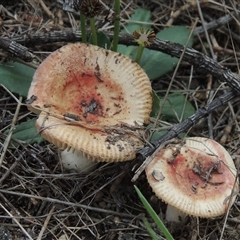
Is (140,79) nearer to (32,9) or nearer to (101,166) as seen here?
(101,166)

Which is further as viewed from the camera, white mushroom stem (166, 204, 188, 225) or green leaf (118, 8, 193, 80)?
green leaf (118, 8, 193, 80)

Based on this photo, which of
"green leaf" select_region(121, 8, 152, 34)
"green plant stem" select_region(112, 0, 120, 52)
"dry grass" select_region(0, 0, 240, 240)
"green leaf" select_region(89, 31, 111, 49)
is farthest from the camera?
"green leaf" select_region(121, 8, 152, 34)

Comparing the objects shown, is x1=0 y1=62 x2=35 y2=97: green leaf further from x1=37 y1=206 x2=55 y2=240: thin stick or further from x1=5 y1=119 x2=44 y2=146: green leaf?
x1=37 y1=206 x2=55 y2=240: thin stick

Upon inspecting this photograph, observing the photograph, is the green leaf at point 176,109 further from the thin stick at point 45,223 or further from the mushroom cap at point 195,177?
the thin stick at point 45,223

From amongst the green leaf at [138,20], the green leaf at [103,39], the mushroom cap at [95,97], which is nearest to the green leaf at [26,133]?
the mushroom cap at [95,97]

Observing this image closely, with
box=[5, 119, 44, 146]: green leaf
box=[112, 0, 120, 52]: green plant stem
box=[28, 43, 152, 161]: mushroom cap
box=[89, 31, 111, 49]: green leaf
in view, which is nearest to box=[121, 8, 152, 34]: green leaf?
box=[89, 31, 111, 49]: green leaf

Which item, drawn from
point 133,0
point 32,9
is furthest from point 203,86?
point 32,9

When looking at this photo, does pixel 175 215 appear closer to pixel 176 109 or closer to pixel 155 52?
pixel 176 109
